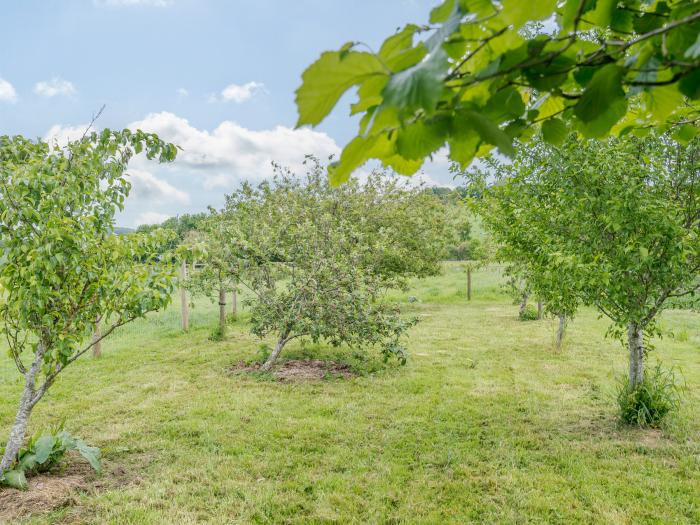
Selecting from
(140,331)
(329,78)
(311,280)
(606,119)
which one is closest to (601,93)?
(606,119)

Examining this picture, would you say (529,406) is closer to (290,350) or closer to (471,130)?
(290,350)

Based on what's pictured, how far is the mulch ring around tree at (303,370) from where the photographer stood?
8411 millimetres

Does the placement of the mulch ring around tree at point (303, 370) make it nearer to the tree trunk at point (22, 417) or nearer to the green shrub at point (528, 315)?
the tree trunk at point (22, 417)

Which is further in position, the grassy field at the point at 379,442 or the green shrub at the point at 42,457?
the green shrub at the point at 42,457

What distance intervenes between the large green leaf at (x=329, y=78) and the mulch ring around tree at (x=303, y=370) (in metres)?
7.78

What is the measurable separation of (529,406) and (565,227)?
2800 mm

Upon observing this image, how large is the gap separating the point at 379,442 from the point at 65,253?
394 cm

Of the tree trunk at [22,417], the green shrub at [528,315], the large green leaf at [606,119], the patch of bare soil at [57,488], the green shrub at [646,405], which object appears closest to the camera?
the large green leaf at [606,119]

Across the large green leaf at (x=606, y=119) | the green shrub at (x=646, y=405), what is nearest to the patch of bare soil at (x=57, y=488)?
the large green leaf at (x=606, y=119)

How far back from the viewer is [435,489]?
4336mm

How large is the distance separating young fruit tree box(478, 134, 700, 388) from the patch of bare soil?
5.13m

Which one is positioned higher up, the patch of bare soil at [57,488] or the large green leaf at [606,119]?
the large green leaf at [606,119]

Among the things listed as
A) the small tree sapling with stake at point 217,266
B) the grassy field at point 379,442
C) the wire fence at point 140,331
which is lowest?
the grassy field at point 379,442

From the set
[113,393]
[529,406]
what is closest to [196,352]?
[113,393]
